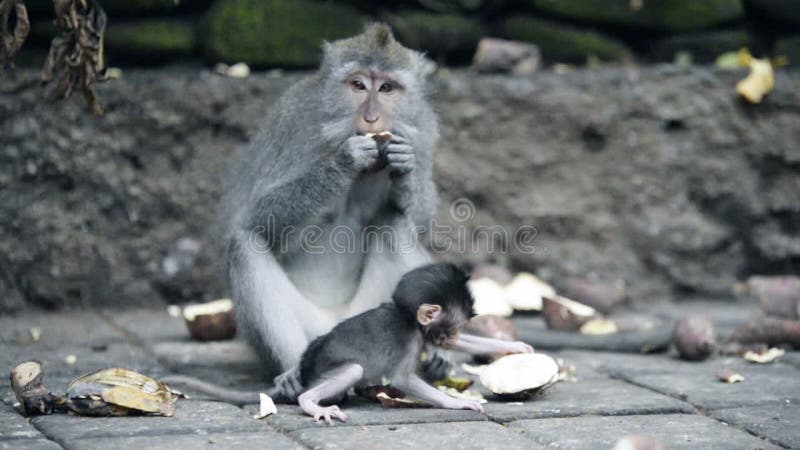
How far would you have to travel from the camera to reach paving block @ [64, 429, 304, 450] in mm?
3807

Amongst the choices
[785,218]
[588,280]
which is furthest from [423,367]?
[785,218]

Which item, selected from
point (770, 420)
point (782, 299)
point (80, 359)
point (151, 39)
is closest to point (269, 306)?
point (80, 359)

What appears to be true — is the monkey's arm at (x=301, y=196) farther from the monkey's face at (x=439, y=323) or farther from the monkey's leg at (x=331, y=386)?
the monkey's leg at (x=331, y=386)

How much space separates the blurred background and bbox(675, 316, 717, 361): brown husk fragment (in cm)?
169

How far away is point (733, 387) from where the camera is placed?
504 centimetres

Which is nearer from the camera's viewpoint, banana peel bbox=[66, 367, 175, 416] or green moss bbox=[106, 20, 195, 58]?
banana peel bbox=[66, 367, 175, 416]

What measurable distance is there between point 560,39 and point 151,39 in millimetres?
2665

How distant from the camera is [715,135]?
7.40m

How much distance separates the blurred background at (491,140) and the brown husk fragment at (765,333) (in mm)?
1602

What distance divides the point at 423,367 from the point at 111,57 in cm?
304

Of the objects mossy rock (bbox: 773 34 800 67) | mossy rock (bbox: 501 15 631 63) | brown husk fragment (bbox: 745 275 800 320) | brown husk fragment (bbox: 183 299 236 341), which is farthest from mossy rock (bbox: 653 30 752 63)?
brown husk fragment (bbox: 183 299 236 341)

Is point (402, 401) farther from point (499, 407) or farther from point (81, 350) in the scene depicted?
point (81, 350)

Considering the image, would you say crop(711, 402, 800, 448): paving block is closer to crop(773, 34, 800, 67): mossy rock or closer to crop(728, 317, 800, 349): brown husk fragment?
crop(728, 317, 800, 349): brown husk fragment

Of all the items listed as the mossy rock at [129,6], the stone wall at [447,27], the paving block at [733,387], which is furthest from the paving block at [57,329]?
the paving block at [733,387]
